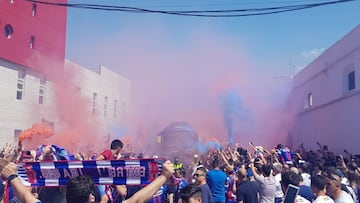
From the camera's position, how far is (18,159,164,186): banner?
14.1 feet

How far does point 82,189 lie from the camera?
3.00 m

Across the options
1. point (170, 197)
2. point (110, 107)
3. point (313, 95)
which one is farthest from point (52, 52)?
point (170, 197)

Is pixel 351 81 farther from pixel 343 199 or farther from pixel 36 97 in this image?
pixel 36 97

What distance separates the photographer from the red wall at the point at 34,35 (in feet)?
65.6

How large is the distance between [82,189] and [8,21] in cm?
1957

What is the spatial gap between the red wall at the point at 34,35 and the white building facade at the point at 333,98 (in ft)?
53.0

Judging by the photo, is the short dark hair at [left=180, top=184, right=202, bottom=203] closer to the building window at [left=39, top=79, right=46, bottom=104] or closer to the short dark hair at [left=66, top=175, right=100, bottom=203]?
the short dark hair at [left=66, top=175, right=100, bottom=203]

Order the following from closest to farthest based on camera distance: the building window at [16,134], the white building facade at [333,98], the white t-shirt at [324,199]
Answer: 1. the white t-shirt at [324,199]
2. the white building facade at [333,98]
3. the building window at [16,134]

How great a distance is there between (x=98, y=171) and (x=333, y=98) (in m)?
16.5

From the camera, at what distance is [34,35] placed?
2231 cm

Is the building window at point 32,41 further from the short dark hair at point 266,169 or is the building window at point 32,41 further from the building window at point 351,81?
the short dark hair at point 266,169

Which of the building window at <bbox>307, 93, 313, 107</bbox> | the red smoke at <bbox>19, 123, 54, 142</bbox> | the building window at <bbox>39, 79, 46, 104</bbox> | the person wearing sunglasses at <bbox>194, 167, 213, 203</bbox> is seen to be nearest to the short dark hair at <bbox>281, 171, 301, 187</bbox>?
the person wearing sunglasses at <bbox>194, 167, 213, 203</bbox>

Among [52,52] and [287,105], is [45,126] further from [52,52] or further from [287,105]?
[287,105]

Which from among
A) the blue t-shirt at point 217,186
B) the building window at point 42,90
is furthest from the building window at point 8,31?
the blue t-shirt at point 217,186
